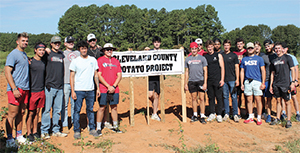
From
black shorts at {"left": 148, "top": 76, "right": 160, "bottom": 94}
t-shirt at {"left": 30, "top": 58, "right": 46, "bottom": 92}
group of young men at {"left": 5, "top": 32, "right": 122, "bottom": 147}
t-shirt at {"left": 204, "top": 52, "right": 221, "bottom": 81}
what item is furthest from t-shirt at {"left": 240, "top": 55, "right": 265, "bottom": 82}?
t-shirt at {"left": 30, "top": 58, "right": 46, "bottom": 92}

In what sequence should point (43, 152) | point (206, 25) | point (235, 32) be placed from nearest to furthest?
1. point (43, 152)
2. point (206, 25)
3. point (235, 32)

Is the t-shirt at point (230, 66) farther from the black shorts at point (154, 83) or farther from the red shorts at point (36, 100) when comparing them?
the red shorts at point (36, 100)

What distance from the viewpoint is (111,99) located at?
19.9ft

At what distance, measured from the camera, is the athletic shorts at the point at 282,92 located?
6871 mm

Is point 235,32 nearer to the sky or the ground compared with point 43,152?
nearer to the sky

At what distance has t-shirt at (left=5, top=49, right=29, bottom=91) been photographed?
4979 millimetres

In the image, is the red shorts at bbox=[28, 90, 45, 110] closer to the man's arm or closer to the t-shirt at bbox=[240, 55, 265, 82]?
the man's arm

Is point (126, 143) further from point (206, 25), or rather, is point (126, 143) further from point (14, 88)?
point (206, 25)

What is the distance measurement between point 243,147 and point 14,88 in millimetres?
5312

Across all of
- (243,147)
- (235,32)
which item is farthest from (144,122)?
(235,32)

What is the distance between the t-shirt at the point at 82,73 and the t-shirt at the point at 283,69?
538cm

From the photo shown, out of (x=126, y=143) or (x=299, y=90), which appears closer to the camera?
(x=126, y=143)

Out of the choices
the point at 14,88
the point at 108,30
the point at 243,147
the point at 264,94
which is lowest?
the point at 243,147

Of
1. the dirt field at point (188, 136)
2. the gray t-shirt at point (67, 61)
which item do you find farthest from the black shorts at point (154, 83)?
the gray t-shirt at point (67, 61)
